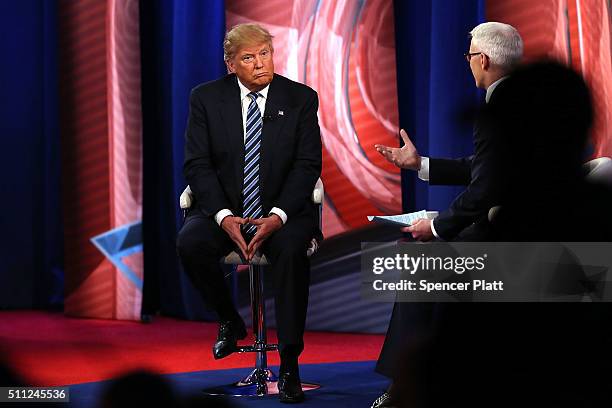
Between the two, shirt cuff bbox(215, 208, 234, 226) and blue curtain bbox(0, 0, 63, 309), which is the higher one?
blue curtain bbox(0, 0, 63, 309)

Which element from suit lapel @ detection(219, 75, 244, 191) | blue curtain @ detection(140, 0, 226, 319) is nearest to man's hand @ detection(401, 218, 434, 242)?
suit lapel @ detection(219, 75, 244, 191)

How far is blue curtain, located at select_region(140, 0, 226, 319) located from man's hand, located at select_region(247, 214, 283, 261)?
2.02 meters

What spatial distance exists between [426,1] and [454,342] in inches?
134

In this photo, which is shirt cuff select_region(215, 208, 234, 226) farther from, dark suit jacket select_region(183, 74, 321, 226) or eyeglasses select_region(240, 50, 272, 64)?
eyeglasses select_region(240, 50, 272, 64)

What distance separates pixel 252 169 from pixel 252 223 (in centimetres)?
26

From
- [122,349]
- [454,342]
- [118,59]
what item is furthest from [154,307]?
[454,342]

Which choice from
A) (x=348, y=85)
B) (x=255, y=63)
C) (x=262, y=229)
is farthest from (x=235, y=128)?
(x=348, y=85)

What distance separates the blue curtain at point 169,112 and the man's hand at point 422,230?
105 inches

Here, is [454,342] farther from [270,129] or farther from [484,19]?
[484,19]

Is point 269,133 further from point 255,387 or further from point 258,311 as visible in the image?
point 255,387

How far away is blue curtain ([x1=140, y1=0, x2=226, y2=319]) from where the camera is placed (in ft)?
17.3

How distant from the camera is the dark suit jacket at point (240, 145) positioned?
3.52m

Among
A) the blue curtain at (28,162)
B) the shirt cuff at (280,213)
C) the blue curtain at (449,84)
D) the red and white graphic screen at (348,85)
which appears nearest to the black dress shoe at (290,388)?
the shirt cuff at (280,213)

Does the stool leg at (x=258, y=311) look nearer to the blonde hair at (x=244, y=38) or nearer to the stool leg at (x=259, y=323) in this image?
the stool leg at (x=259, y=323)
